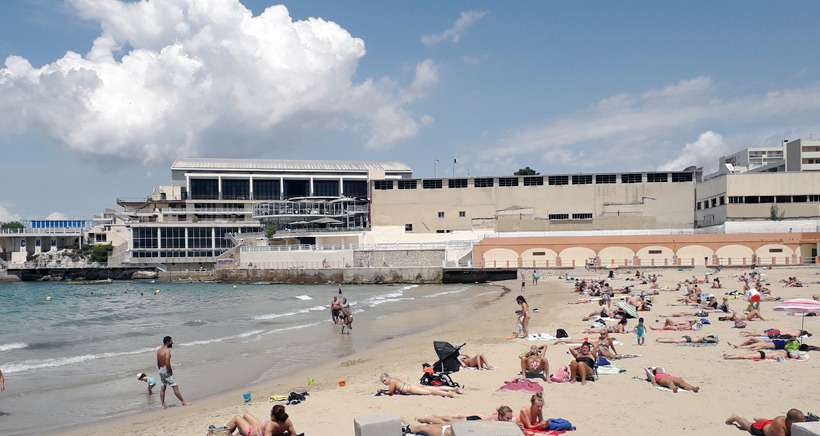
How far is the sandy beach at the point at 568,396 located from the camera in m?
9.33

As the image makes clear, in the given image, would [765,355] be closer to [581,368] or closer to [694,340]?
[694,340]

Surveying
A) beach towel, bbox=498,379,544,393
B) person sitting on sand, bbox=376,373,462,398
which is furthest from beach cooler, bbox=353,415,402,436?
beach towel, bbox=498,379,544,393

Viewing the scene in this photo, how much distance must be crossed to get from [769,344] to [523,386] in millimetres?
6253

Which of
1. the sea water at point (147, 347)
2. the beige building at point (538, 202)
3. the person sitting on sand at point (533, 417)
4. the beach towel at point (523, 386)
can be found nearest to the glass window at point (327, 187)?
the beige building at point (538, 202)

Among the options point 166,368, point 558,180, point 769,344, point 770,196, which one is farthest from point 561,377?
point 558,180

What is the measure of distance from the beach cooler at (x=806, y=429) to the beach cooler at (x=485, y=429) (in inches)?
111

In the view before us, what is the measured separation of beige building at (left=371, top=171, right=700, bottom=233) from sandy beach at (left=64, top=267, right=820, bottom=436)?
4908cm

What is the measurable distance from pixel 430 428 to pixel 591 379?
4.51 metres

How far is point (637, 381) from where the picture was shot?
11.6m

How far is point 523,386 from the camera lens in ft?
37.2

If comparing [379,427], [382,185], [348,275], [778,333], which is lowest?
[348,275]

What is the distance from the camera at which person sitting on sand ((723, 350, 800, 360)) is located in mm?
12703

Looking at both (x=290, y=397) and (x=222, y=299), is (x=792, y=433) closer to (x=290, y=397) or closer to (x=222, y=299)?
(x=290, y=397)

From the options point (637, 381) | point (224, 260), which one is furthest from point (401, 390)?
point (224, 260)
